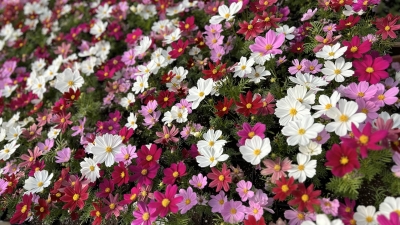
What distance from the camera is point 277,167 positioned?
1.29 metres

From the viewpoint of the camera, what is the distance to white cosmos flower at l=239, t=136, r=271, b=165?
4.25 feet

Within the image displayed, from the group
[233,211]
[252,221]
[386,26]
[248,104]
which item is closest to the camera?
[252,221]

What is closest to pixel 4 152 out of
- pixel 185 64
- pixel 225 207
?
pixel 185 64

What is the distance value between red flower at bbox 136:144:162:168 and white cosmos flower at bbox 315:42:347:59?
0.85 metres

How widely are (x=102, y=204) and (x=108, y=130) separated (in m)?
0.42

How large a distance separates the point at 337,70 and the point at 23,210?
1551mm

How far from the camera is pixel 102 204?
152cm

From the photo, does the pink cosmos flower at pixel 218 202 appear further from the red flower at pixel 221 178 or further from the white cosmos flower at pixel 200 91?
the white cosmos flower at pixel 200 91

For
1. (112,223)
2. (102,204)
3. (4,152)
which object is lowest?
(112,223)

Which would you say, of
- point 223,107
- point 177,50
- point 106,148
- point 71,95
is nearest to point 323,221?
point 223,107

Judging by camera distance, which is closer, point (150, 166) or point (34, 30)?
point (150, 166)

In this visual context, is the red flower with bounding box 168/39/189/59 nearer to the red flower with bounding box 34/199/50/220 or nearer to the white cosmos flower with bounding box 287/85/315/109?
the white cosmos flower with bounding box 287/85/315/109

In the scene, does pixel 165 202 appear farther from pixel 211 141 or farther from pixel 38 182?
pixel 38 182

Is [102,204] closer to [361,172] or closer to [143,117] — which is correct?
[143,117]
